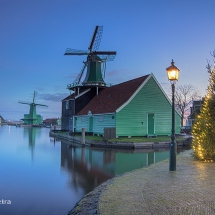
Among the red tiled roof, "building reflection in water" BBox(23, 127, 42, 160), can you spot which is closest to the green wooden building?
the red tiled roof

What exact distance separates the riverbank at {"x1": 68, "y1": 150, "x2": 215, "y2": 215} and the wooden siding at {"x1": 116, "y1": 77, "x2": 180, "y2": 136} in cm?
1531

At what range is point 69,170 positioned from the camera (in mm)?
11117

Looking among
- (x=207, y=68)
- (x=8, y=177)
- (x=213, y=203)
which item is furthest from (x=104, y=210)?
(x=207, y=68)

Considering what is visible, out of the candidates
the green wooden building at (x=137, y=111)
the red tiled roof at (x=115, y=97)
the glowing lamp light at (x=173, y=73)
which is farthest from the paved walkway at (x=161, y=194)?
the red tiled roof at (x=115, y=97)

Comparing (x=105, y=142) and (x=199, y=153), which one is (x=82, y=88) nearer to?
(x=105, y=142)

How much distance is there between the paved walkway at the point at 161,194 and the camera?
4691 mm

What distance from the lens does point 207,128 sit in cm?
1020

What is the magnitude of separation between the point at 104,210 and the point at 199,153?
23.3ft

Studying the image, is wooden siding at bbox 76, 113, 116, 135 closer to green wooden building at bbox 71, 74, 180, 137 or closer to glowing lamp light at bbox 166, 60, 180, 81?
green wooden building at bbox 71, 74, 180, 137

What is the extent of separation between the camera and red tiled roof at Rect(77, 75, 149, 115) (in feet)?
79.4

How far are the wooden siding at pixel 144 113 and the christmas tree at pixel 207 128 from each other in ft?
41.0

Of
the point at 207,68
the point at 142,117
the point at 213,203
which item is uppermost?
the point at 207,68

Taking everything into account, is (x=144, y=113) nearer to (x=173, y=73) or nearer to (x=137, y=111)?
(x=137, y=111)

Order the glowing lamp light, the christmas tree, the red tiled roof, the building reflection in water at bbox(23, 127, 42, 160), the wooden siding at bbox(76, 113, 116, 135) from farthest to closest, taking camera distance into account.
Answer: the red tiled roof → the wooden siding at bbox(76, 113, 116, 135) → the building reflection in water at bbox(23, 127, 42, 160) → the christmas tree → the glowing lamp light
